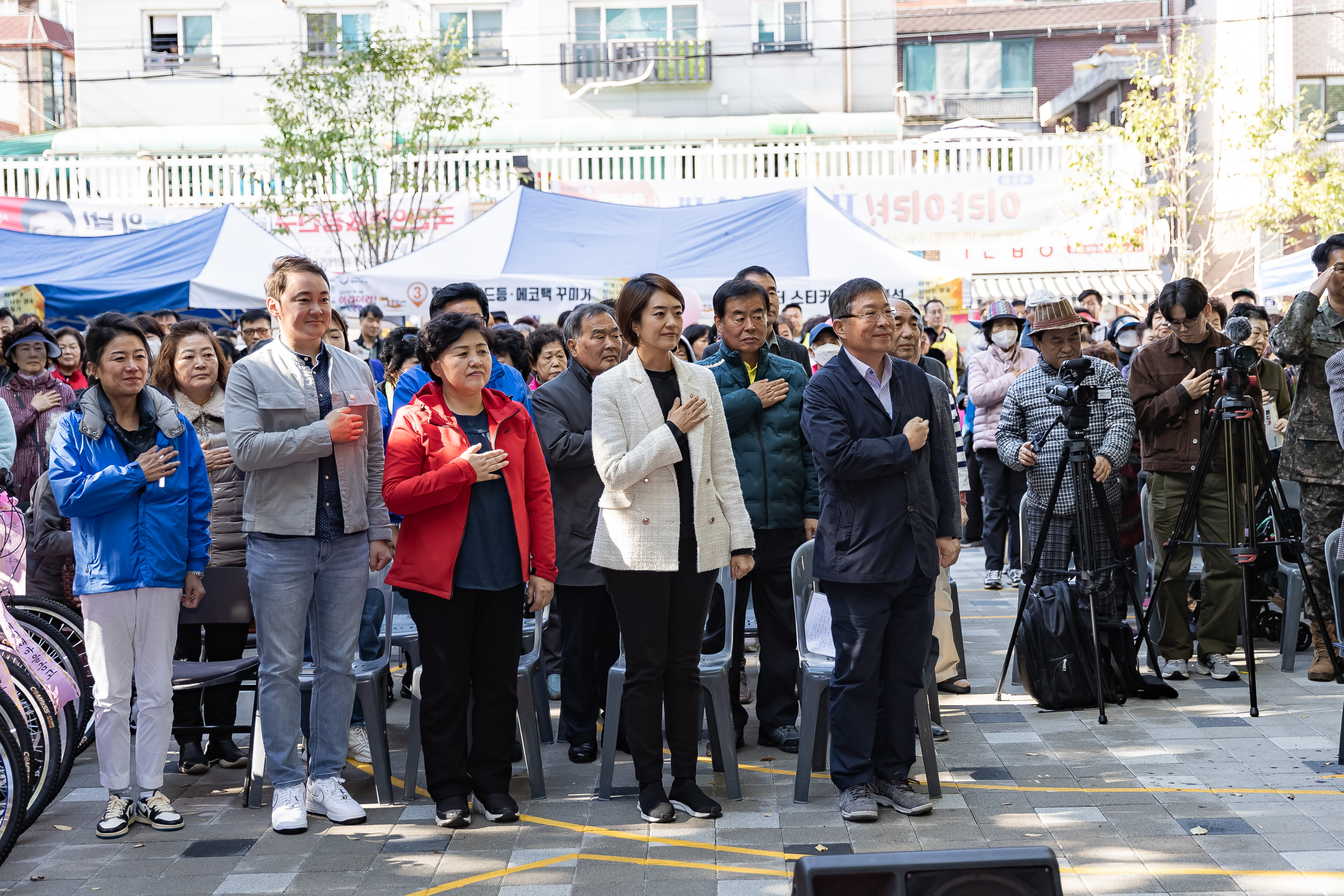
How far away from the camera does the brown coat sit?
6773 mm

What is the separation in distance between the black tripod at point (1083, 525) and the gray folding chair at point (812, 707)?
1.10m

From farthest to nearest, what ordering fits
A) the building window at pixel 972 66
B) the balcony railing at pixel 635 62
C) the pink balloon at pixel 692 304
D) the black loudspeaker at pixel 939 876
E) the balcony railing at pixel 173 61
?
the building window at pixel 972 66
the balcony railing at pixel 173 61
the balcony railing at pixel 635 62
the pink balloon at pixel 692 304
the black loudspeaker at pixel 939 876

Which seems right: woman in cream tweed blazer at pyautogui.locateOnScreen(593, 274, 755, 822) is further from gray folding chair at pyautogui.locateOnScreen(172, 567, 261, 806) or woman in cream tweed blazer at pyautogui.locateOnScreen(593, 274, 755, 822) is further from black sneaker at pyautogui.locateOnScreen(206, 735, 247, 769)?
black sneaker at pyautogui.locateOnScreen(206, 735, 247, 769)

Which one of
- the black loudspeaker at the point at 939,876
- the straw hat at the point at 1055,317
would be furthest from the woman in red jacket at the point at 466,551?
the straw hat at the point at 1055,317

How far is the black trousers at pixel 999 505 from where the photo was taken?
9.49 meters

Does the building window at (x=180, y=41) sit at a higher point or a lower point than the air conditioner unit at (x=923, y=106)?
lower

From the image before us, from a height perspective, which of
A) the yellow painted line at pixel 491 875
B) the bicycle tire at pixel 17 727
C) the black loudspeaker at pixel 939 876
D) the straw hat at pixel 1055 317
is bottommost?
the yellow painted line at pixel 491 875

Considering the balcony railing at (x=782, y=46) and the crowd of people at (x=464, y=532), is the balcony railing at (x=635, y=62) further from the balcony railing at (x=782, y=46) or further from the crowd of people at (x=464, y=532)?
the crowd of people at (x=464, y=532)

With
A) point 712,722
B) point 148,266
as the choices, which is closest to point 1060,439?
point 712,722

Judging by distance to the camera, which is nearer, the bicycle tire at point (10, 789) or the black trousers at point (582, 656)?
the bicycle tire at point (10, 789)

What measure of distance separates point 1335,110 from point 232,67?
67.8ft

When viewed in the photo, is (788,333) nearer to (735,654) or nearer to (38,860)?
(735,654)

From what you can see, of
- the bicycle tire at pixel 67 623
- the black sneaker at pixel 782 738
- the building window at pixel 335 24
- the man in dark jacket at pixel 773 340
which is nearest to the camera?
the bicycle tire at pixel 67 623

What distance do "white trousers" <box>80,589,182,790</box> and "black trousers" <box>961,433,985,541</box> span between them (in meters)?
7.26
